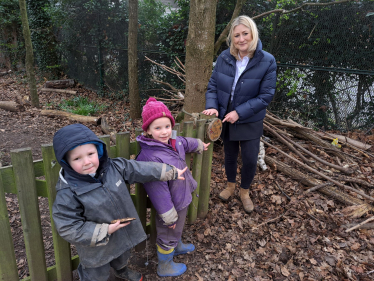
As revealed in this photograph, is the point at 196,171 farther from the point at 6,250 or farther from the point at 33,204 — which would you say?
the point at 6,250

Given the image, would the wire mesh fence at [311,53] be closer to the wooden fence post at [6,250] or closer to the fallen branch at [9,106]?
the fallen branch at [9,106]

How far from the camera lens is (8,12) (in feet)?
38.9

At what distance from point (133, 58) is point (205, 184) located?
16.7ft

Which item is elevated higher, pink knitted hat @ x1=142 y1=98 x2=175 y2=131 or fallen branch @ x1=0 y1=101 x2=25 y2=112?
pink knitted hat @ x1=142 y1=98 x2=175 y2=131

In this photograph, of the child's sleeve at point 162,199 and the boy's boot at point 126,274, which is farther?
the boy's boot at point 126,274

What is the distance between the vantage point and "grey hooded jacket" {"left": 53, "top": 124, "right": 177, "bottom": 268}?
63.7 inches

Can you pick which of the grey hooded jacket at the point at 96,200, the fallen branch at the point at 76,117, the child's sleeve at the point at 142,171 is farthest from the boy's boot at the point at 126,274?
the fallen branch at the point at 76,117

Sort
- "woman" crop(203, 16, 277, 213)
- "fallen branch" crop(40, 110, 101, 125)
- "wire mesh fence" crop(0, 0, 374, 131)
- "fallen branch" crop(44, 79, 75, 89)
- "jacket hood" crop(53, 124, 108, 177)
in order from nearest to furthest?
"jacket hood" crop(53, 124, 108, 177) → "woman" crop(203, 16, 277, 213) → "wire mesh fence" crop(0, 0, 374, 131) → "fallen branch" crop(40, 110, 101, 125) → "fallen branch" crop(44, 79, 75, 89)

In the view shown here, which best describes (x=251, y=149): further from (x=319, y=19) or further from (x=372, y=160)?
(x=319, y=19)

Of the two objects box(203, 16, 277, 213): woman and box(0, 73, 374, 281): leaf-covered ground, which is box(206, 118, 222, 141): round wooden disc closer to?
box(203, 16, 277, 213): woman

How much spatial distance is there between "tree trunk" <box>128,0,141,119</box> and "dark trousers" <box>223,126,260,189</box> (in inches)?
185

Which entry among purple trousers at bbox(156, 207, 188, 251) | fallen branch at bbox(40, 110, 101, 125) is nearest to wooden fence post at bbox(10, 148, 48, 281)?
purple trousers at bbox(156, 207, 188, 251)

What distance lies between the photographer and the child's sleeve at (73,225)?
1610 mm

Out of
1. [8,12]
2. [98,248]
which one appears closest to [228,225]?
[98,248]
